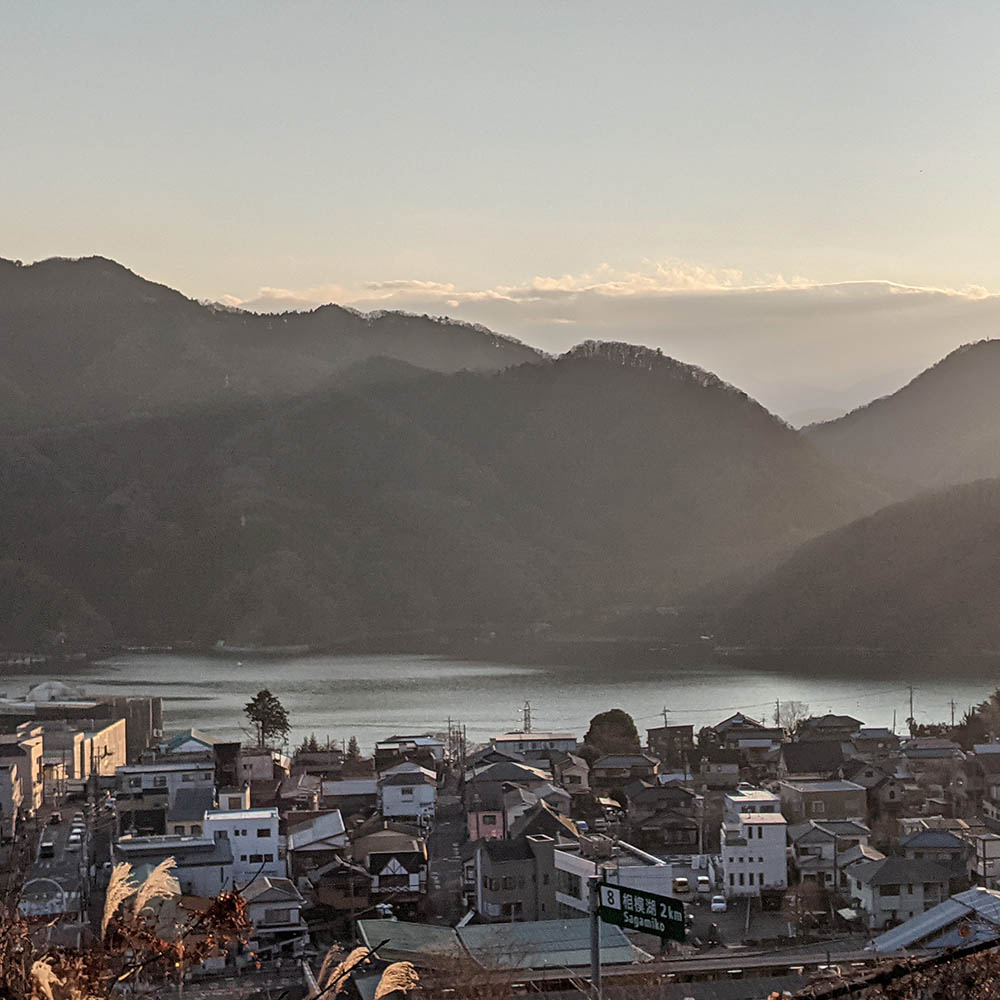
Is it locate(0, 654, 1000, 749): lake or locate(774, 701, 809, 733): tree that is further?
locate(0, 654, 1000, 749): lake

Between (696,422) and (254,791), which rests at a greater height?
(696,422)

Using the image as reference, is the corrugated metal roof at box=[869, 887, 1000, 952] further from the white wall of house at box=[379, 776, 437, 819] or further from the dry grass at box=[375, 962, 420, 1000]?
the dry grass at box=[375, 962, 420, 1000]

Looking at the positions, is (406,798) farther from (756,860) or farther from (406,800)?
(756,860)

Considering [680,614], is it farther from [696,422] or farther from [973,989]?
[973,989]

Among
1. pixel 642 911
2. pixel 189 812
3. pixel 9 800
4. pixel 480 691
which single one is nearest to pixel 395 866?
pixel 189 812

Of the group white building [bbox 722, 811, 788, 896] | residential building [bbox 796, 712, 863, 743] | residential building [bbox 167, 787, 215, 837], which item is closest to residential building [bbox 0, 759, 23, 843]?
residential building [bbox 167, 787, 215, 837]

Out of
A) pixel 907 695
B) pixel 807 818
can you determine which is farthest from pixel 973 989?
pixel 907 695

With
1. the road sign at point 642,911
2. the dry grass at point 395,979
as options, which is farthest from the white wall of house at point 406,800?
the dry grass at point 395,979
